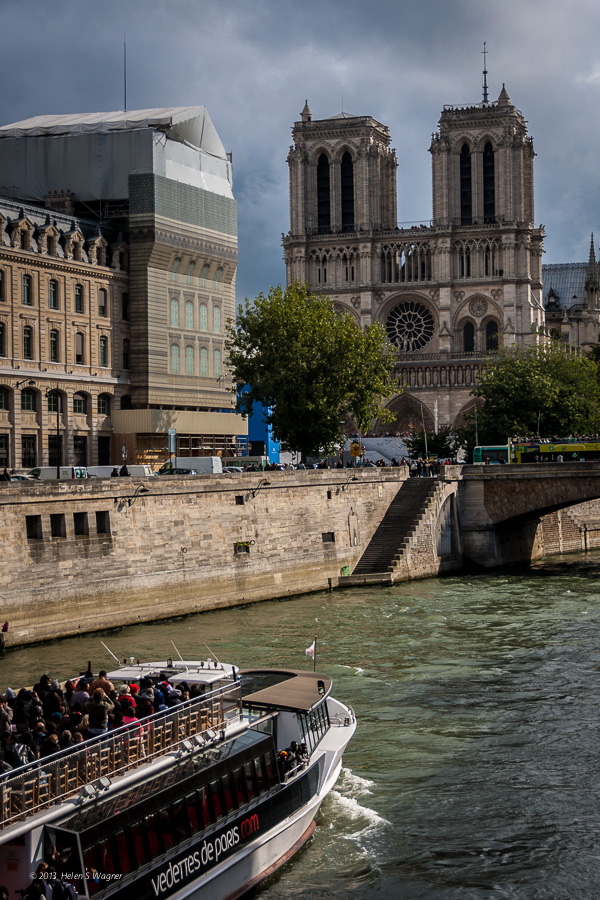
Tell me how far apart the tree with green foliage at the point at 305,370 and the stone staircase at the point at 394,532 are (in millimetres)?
6783

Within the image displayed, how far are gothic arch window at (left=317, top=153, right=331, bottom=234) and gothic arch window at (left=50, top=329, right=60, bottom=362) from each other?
63.1 m

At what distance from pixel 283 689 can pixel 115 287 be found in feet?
142

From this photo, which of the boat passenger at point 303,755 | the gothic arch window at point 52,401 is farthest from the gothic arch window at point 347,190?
the boat passenger at point 303,755

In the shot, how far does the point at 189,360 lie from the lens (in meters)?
68.7

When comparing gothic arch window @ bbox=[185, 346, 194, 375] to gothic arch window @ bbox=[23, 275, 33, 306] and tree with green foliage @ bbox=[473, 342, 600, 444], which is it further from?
tree with green foliage @ bbox=[473, 342, 600, 444]

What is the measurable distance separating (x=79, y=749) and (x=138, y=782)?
3.64 feet

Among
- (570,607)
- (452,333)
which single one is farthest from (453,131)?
(570,607)

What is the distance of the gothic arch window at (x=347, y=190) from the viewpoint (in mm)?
118250

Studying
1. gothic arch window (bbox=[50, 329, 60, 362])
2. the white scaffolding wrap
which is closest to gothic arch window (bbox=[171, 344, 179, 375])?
the white scaffolding wrap

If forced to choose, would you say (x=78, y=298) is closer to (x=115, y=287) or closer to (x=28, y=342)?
(x=115, y=287)

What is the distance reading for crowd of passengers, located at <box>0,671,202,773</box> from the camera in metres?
17.2

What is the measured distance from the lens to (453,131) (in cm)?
11656

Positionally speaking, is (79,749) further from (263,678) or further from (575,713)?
(575,713)

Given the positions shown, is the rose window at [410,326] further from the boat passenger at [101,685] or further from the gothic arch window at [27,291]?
the boat passenger at [101,685]
